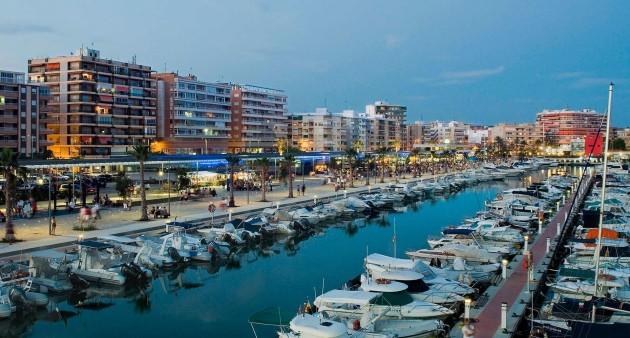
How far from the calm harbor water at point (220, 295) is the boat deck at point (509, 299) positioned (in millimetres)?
8240

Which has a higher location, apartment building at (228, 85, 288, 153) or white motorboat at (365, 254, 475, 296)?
apartment building at (228, 85, 288, 153)

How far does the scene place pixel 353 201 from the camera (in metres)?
65.7

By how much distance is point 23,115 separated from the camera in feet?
300

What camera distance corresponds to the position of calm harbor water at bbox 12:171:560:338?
2684 centimetres

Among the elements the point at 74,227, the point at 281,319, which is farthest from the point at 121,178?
the point at 281,319

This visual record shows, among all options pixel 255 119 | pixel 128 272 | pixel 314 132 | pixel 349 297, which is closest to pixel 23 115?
pixel 255 119

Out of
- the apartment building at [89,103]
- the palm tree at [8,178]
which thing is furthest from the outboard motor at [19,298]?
the apartment building at [89,103]

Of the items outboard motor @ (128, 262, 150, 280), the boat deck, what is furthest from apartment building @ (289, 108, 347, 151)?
outboard motor @ (128, 262, 150, 280)

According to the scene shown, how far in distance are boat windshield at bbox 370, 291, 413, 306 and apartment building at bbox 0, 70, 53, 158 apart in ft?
257

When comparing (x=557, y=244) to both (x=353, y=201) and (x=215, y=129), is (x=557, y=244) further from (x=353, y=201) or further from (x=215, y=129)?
(x=215, y=129)

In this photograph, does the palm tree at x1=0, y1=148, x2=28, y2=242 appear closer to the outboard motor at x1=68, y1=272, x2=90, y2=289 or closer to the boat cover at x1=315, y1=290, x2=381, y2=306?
the outboard motor at x1=68, y1=272, x2=90, y2=289

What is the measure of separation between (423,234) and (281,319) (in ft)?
98.1

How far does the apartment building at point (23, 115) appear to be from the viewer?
89.1m

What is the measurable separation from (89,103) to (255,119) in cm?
5527
